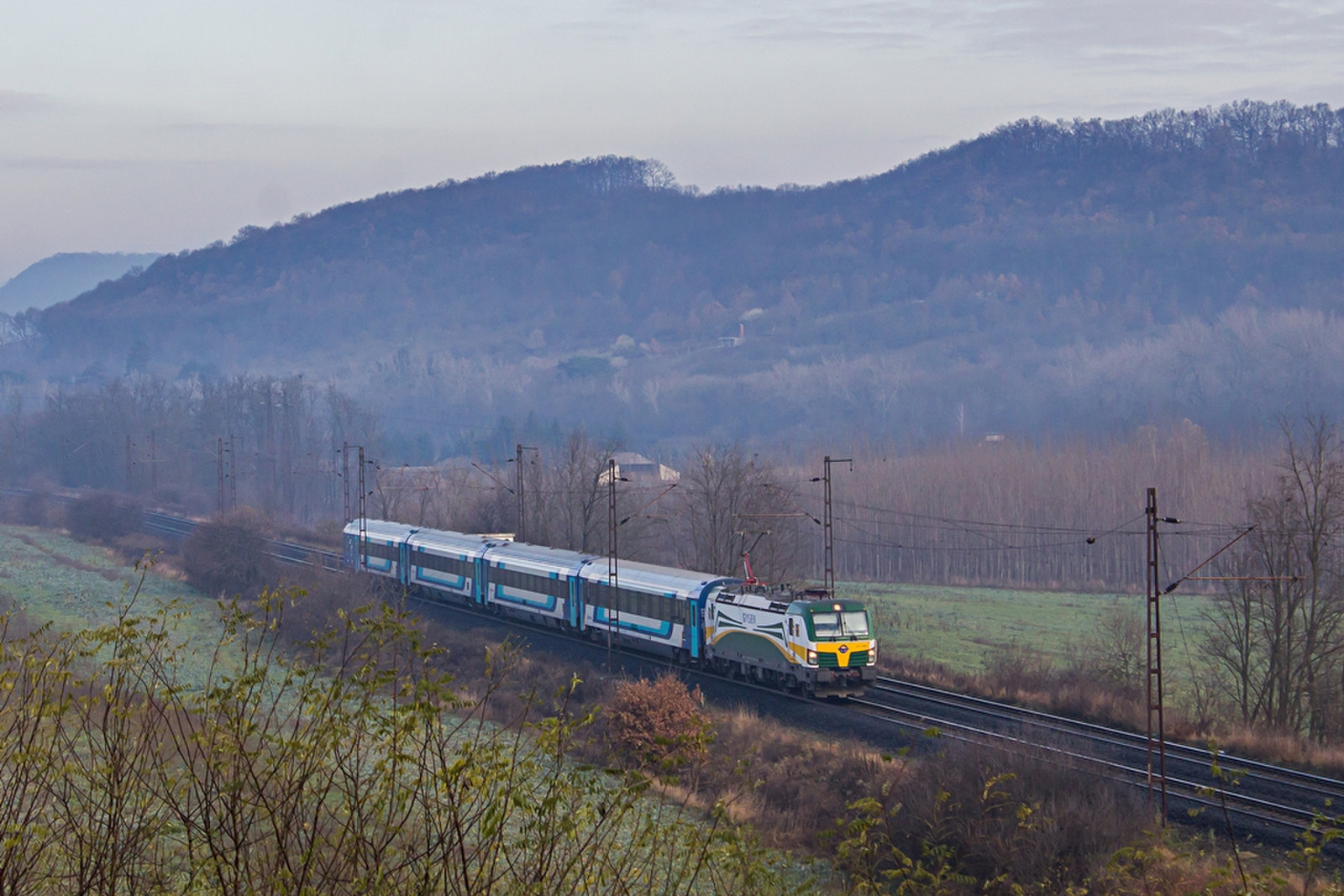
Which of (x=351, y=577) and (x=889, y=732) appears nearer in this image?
(x=889, y=732)

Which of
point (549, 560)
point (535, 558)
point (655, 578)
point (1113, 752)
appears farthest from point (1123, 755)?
point (535, 558)

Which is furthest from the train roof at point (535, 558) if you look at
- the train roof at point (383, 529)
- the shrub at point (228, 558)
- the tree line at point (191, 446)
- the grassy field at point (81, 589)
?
the tree line at point (191, 446)

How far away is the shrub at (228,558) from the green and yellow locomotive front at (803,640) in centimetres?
3189

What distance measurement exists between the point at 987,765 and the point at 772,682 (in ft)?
42.4

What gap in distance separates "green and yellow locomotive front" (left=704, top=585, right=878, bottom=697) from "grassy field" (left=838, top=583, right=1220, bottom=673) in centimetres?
1104

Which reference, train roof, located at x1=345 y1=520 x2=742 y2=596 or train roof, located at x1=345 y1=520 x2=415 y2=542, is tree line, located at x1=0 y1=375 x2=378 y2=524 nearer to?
train roof, located at x1=345 y1=520 x2=415 y2=542

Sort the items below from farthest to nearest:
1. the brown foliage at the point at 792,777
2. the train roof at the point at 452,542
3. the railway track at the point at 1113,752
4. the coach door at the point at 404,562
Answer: the coach door at the point at 404,562
the train roof at the point at 452,542
the brown foliage at the point at 792,777
the railway track at the point at 1113,752

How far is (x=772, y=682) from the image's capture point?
3597 cm

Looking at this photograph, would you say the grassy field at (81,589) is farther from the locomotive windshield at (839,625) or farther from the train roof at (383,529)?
the locomotive windshield at (839,625)

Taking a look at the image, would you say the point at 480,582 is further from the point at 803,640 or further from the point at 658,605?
the point at 803,640

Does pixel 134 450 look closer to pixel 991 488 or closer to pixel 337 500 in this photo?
pixel 337 500

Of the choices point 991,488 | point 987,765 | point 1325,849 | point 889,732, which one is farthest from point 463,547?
point 991,488

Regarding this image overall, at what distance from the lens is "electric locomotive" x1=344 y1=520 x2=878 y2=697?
33.9 m

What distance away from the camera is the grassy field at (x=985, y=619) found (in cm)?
4981
